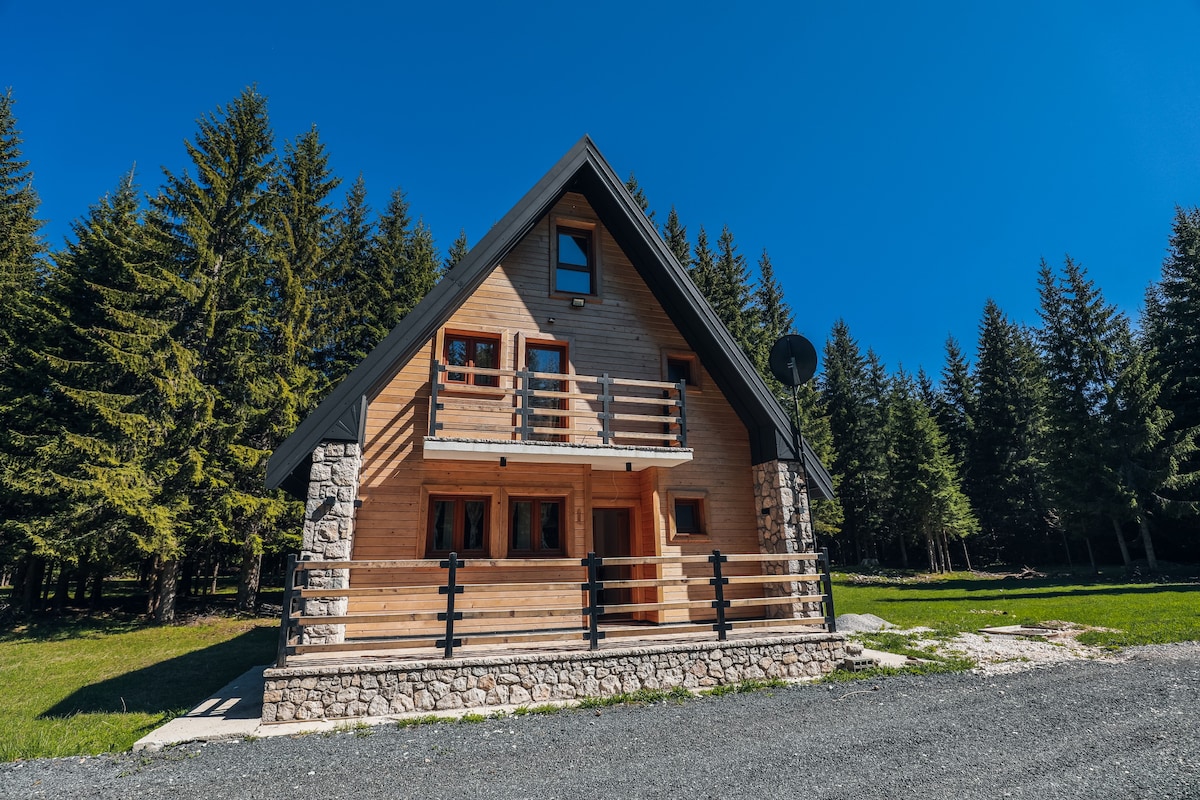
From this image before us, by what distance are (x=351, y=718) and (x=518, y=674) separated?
7.29 feet

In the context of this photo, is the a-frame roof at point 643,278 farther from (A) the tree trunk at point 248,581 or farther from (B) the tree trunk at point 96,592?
(B) the tree trunk at point 96,592

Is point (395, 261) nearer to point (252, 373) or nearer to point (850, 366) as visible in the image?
point (252, 373)

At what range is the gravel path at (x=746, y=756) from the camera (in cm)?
477

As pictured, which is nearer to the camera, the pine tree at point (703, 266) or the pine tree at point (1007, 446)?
the pine tree at point (703, 266)

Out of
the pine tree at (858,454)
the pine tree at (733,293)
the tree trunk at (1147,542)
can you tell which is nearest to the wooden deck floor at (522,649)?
the pine tree at (733,293)

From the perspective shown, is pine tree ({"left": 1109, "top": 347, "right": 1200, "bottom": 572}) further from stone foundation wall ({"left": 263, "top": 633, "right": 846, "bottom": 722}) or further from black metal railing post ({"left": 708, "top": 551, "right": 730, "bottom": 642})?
black metal railing post ({"left": 708, "top": 551, "right": 730, "bottom": 642})

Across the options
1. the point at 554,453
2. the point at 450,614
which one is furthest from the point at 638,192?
the point at 450,614

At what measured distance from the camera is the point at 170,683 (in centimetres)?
1058

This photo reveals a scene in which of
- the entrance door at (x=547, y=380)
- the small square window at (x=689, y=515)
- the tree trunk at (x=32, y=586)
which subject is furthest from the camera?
the tree trunk at (x=32, y=586)

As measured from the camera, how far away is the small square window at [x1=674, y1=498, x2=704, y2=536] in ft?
39.4

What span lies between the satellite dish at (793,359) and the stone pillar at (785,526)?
187 centimetres

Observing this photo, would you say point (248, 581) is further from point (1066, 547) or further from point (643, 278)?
point (1066, 547)

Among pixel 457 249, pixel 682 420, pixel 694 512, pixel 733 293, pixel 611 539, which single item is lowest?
pixel 611 539

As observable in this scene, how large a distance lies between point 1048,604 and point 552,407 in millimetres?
17093
